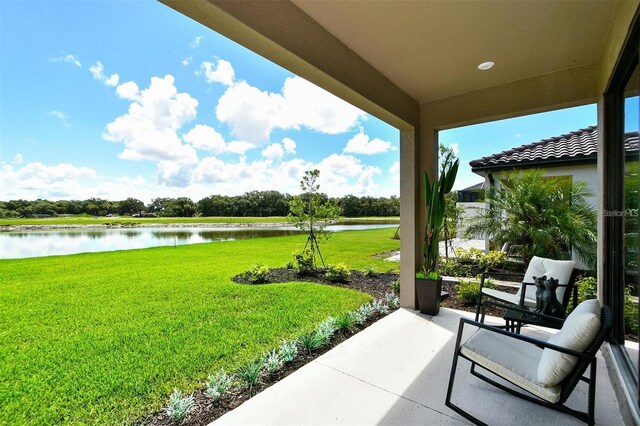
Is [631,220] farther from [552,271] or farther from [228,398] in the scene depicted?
[228,398]

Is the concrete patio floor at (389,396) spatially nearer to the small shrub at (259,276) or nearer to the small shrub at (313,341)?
the small shrub at (313,341)

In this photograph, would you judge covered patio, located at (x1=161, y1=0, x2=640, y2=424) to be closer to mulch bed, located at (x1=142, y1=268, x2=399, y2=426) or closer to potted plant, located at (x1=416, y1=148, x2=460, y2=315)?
mulch bed, located at (x1=142, y1=268, x2=399, y2=426)

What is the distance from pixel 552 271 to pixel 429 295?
1367 millimetres

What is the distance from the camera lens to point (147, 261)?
8.53 m

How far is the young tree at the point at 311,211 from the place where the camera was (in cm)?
643

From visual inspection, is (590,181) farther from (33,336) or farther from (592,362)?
(33,336)

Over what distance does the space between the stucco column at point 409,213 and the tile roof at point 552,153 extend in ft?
10.8

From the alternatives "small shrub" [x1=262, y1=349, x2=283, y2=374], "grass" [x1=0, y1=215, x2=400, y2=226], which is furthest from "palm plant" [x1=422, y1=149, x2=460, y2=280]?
"small shrub" [x1=262, y1=349, x2=283, y2=374]

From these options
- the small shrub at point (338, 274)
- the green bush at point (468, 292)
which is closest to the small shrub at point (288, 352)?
the green bush at point (468, 292)

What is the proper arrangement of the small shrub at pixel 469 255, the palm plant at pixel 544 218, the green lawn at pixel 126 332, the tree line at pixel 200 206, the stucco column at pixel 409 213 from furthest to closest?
the tree line at pixel 200 206
the small shrub at pixel 469 255
the palm plant at pixel 544 218
the stucco column at pixel 409 213
the green lawn at pixel 126 332

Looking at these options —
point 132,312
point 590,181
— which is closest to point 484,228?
point 590,181

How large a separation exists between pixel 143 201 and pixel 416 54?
12.8m

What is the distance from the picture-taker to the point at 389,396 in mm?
2051

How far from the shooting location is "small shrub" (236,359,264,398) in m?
2.15
